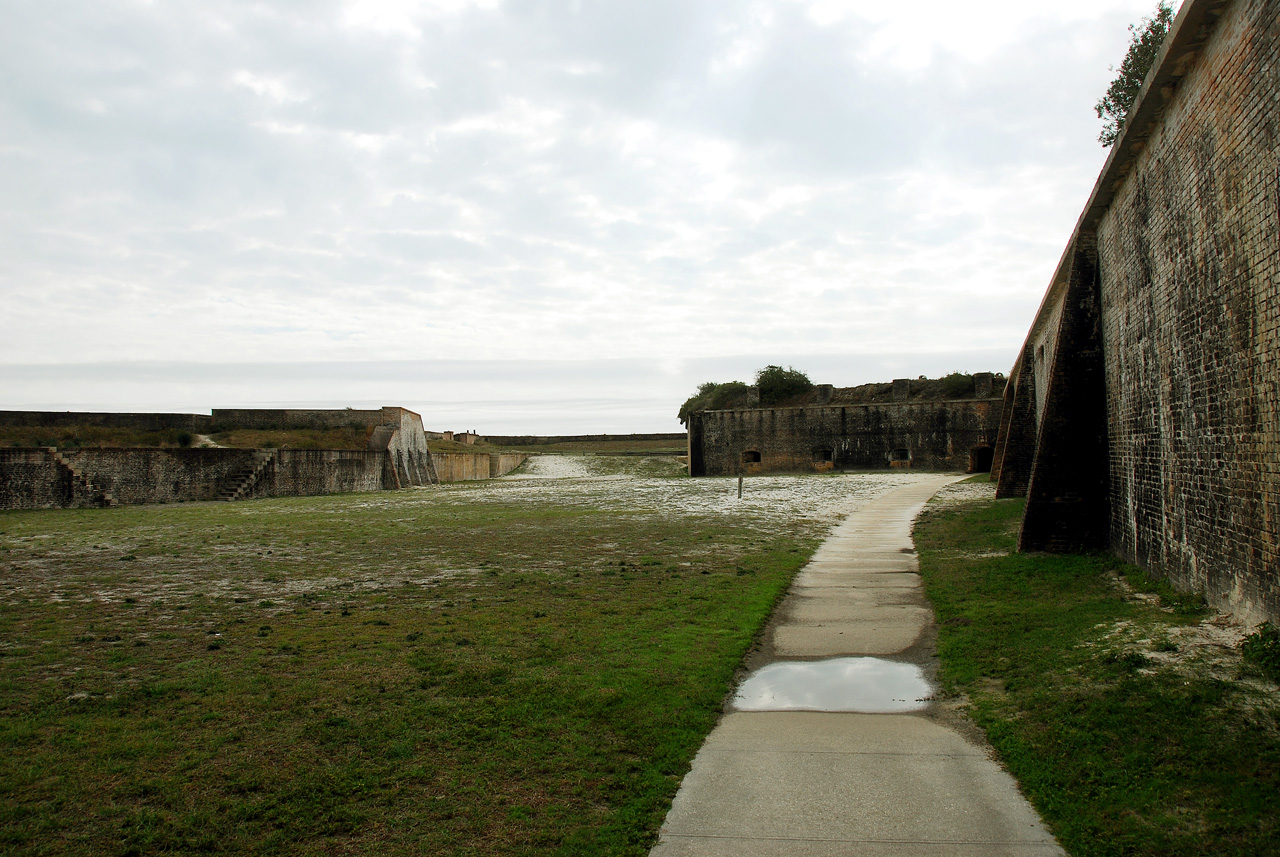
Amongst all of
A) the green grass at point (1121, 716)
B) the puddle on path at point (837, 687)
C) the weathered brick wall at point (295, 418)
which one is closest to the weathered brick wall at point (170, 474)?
the weathered brick wall at point (295, 418)

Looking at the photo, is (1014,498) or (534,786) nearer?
(534,786)

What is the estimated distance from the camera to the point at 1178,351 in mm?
6508

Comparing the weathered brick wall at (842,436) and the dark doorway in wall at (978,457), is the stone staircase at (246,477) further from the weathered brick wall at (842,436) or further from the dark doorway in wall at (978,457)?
the dark doorway in wall at (978,457)

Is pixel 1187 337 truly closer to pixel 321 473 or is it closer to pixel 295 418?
pixel 321 473

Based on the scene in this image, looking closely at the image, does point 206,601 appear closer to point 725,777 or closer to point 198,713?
point 198,713

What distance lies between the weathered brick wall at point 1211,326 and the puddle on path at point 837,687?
90.4 inches

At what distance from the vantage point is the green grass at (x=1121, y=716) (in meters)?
3.15

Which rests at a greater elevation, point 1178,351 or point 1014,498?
point 1178,351

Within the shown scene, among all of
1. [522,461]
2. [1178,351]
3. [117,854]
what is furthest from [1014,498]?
[522,461]

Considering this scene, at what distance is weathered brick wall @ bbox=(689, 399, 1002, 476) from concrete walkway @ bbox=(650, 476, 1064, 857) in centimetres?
3033

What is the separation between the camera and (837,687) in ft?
16.9

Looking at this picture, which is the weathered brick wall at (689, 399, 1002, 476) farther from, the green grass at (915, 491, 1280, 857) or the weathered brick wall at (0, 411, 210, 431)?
the green grass at (915, 491, 1280, 857)

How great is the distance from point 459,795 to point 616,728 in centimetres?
108

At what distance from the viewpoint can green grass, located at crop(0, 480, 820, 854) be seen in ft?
10.5
